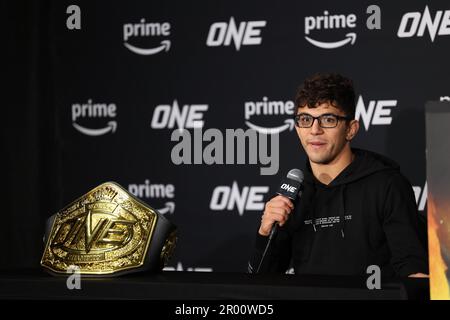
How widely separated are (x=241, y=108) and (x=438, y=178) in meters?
1.98

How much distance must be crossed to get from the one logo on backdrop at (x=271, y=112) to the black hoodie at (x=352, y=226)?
81cm

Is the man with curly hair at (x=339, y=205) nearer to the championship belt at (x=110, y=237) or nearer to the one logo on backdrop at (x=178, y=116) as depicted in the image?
the championship belt at (x=110, y=237)

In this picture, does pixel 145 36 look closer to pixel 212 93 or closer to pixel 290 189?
pixel 212 93

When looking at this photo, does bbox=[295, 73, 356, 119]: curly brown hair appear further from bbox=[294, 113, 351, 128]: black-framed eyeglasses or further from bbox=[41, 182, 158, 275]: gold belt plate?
bbox=[41, 182, 158, 275]: gold belt plate

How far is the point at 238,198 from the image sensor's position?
318cm

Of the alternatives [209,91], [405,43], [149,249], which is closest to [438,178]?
[149,249]

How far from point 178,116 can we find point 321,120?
1.14m

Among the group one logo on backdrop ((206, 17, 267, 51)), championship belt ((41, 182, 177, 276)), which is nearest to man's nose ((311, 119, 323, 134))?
championship belt ((41, 182, 177, 276))

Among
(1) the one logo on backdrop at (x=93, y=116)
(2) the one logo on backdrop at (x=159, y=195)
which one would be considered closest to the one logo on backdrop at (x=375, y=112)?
(2) the one logo on backdrop at (x=159, y=195)

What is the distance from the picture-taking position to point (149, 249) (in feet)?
5.16

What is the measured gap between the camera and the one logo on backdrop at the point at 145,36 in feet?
10.8

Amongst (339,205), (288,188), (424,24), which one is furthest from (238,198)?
(288,188)

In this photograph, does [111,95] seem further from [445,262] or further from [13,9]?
[445,262]

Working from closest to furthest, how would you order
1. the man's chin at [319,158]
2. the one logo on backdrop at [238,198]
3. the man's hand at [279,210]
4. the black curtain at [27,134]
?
the man's hand at [279,210] → the man's chin at [319,158] → the one logo on backdrop at [238,198] → the black curtain at [27,134]
